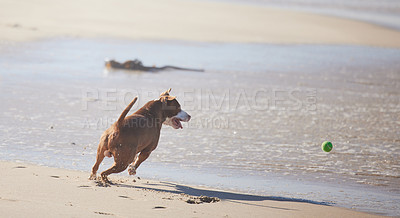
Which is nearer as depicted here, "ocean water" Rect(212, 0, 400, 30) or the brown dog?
the brown dog

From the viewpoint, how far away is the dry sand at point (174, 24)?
23433 millimetres

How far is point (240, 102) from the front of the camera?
1248 centimetres

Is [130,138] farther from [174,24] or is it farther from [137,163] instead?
[174,24]

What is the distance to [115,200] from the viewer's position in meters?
5.97

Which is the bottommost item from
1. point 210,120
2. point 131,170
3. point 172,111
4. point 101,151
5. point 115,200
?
point 115,200

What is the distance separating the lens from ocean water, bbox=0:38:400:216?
7727 millimetres

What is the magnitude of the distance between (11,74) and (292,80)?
702 cm

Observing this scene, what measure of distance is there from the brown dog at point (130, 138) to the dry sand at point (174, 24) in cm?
1387

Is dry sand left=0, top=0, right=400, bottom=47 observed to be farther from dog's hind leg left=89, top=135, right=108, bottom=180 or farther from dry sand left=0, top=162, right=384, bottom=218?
dry sand left=0, top=162, right=384, bottom=218

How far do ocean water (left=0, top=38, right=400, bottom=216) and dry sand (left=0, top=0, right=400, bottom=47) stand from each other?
352 cm

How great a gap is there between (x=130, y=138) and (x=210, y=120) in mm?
4192

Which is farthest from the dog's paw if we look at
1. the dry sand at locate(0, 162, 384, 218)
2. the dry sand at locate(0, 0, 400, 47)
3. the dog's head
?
the dry sand at locate(0, 0, 400, 47)

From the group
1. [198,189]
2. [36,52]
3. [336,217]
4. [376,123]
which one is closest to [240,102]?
[376,123]

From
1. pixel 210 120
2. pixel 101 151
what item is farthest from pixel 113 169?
pixel 210 120
